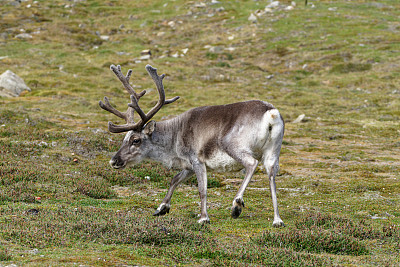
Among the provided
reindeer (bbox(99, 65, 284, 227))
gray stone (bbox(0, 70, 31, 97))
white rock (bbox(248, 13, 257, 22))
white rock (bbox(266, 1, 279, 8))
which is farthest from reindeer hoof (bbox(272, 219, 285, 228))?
white rock (bbox(266, 1, 279, 8))

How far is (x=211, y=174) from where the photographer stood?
1647cm

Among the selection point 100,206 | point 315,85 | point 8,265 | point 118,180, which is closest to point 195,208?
point 100,206

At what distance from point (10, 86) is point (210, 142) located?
2839 centimetres

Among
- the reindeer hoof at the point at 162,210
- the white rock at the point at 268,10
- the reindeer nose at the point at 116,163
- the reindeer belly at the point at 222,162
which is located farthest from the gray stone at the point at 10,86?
the white rock at the point at 268,10

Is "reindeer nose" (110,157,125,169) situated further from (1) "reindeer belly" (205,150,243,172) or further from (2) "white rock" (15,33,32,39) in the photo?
(2) "white rock" (15,33,32,39)

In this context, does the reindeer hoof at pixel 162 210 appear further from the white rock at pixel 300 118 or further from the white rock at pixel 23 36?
the white rock at pixel 23 36

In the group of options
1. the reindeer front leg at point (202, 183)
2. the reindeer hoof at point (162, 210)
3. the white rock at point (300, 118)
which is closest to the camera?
the reindeer front leg at point (202, 183)

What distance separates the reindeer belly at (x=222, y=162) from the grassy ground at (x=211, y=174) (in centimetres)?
125

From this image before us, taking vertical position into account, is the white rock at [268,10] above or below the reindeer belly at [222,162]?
below

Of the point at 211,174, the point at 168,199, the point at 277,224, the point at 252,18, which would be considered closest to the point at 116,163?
the point at 168,199

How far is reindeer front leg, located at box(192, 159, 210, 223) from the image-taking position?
1024cm

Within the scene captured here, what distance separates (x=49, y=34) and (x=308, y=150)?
51048mm

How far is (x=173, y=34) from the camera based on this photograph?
67.8m

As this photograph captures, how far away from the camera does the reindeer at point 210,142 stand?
33.1ft
